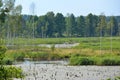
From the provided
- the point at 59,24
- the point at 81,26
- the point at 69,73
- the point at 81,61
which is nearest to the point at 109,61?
the point at 81,61

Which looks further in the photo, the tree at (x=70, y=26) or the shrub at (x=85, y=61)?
the tree at (x=70, y=26)

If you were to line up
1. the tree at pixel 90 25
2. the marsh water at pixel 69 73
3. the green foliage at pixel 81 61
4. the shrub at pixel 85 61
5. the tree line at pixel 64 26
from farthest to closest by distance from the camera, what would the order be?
the tree at pixel 90 25
the tree line at pixel 64 26
the shrub at pixel 85 61
the green foliage at pixel 81 61
the marsh water at pixel 69 73

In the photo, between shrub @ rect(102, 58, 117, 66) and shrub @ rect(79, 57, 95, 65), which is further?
shrub @ rect(102, 58, 117, 66)

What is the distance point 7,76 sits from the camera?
7090 millimetres

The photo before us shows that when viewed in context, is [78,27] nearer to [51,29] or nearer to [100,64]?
[51,29]

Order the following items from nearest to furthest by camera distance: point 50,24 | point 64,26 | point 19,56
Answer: point 19,56 → point 50,24 → point 64,26

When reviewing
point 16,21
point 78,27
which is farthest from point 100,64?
point 78,27

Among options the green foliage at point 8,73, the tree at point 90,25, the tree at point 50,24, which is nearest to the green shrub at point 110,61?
the green foliage at point 8,73

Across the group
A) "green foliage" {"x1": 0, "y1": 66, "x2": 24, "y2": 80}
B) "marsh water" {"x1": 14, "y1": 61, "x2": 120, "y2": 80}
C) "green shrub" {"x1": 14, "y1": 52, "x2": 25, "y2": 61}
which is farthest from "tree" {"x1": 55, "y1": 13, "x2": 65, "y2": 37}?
"green foliage" {"x1": 0, "y1": 66, "x2": 24, "y2": 80}

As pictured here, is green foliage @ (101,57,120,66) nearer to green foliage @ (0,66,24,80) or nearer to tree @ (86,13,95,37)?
green foliage @ (0,66,24,80)

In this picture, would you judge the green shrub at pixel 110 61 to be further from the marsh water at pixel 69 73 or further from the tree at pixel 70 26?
the tree at pixel 70 26

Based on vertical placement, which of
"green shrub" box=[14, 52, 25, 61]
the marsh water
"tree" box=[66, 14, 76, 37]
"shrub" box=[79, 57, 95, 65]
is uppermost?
"tree" box=[66, 14, 76, 37]

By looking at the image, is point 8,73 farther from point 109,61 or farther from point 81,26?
point 81,26

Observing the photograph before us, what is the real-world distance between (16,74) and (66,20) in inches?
5027
